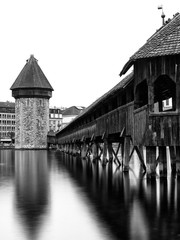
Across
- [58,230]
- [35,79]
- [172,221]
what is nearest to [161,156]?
[172,221]

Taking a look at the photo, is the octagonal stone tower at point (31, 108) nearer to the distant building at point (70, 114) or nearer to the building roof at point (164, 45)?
the distant building at point (70, 114)

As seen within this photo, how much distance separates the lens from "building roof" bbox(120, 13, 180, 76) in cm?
1110

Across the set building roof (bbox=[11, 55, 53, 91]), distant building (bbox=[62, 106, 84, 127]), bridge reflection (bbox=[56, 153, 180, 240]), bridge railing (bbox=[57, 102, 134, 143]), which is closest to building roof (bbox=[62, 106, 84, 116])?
distant building (bbox=[62, 106, 84, 127])

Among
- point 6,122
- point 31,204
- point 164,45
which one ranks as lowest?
point 31,204

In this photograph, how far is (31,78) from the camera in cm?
6675

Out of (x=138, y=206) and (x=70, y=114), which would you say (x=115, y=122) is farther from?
(x=70, y=114)

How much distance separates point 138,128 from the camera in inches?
494

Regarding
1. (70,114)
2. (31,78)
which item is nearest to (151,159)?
(31,78)

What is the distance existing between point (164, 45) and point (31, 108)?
184ft

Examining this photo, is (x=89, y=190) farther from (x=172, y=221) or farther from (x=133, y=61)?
(x=172, y=221)

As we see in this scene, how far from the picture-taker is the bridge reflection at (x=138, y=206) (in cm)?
618

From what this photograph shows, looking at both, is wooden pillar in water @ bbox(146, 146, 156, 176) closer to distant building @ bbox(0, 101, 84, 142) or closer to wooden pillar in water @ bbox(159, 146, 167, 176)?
wooden pillar in water @ bbox(159, 146, 167, 176)

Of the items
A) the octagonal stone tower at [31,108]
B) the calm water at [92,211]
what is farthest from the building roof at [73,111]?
the calm water at [92,211]

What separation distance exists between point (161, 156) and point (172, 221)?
563cm
